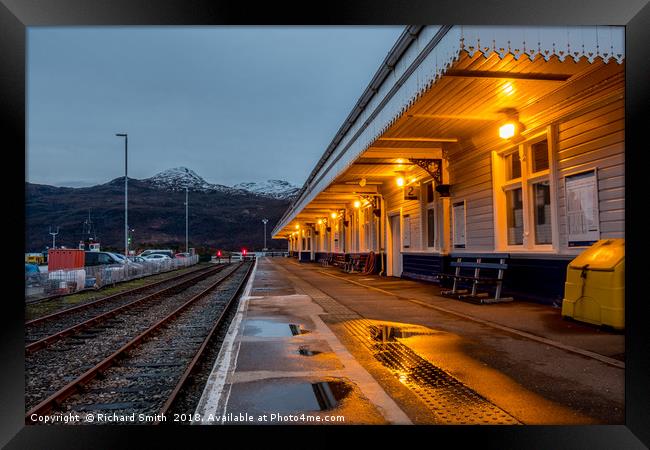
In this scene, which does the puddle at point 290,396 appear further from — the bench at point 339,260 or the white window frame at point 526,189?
the bench at point 339,260

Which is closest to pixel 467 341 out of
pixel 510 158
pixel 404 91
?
pixel 404 91

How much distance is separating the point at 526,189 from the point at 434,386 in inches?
269

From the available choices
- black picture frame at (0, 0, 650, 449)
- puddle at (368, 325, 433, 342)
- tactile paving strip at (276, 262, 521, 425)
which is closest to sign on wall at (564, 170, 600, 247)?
puddle at (368, 325, 433, 342)

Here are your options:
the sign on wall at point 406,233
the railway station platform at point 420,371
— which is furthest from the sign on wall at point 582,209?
the sign on wall at point 406,233

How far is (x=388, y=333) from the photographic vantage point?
304 inches

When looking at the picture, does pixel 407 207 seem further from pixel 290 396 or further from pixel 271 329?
pixel 290 396

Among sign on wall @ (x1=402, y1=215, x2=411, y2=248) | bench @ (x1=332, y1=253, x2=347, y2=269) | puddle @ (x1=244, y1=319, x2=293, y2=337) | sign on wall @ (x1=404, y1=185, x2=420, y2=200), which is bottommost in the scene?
puddle @ (x1=244, y1=319, x2=293, y2=337)

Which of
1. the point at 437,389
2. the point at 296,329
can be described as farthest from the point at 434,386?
the point at 296,329

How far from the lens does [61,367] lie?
7328mm

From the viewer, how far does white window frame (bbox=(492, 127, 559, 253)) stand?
9.43m

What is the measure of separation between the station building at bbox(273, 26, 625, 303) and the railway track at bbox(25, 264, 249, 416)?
20.2 ft

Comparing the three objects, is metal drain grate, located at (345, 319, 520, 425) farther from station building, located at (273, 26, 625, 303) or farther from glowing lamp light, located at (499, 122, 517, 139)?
glowing lamp light, located at (499, 122, 517, 139)

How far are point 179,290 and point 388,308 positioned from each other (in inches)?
477

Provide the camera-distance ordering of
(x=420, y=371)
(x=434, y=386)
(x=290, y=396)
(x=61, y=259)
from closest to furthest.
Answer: (x=290, y=396) → (x=434, y=386) → (x=420, y=371) → (x=61, y=259)
